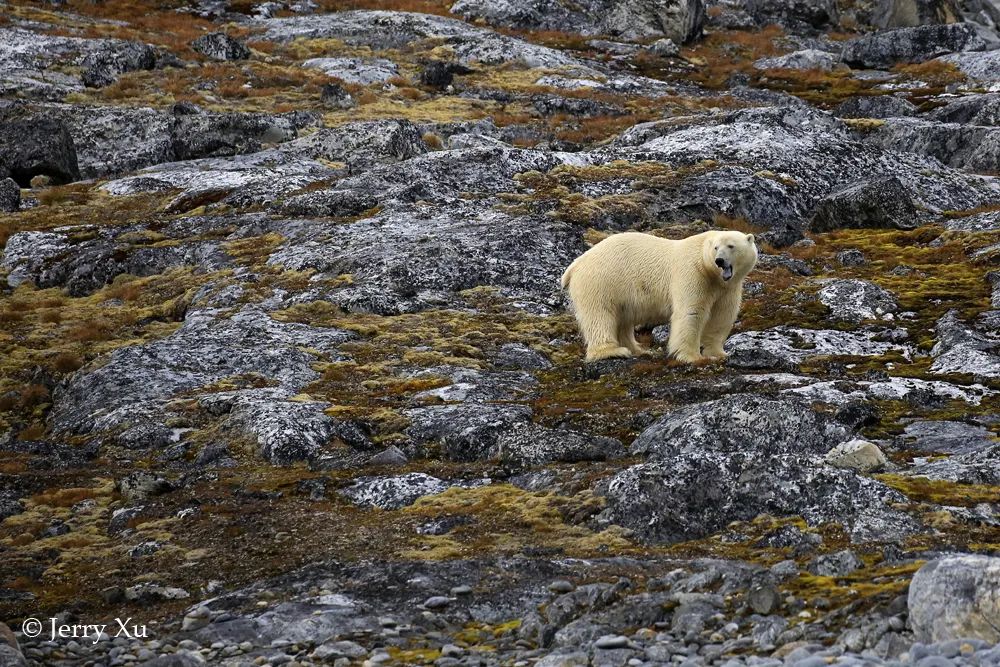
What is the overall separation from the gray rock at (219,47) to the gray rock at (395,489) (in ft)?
129

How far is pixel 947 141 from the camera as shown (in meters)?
35.7

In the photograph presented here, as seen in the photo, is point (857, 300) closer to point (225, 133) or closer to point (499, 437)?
point (499, 437)

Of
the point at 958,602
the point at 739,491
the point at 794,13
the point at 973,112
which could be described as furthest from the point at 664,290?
the point at 794,13

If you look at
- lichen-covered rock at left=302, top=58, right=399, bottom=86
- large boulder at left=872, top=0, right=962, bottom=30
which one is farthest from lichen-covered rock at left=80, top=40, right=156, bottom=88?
large boulder at left=872, top=0, right=962, bottom=30

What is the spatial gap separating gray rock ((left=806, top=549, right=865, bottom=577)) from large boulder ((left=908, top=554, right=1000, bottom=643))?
1.60 m

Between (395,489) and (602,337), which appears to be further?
(602,337)

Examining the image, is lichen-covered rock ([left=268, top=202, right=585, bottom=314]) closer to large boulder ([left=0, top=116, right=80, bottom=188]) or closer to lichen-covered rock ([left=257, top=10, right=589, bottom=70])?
large boulder ([left=0, top=116, right=80, bottom=188])

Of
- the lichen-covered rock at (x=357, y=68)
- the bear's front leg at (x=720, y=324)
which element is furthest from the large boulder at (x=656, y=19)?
the bear's front leg at (x=720, y=324)

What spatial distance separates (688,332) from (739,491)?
259 inches

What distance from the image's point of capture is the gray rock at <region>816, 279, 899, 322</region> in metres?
20.6

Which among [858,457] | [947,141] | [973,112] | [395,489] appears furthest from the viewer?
[973,112]

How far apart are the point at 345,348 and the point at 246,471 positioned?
20.5 ft

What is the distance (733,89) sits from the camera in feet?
156

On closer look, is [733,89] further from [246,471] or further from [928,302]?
[246,471]
